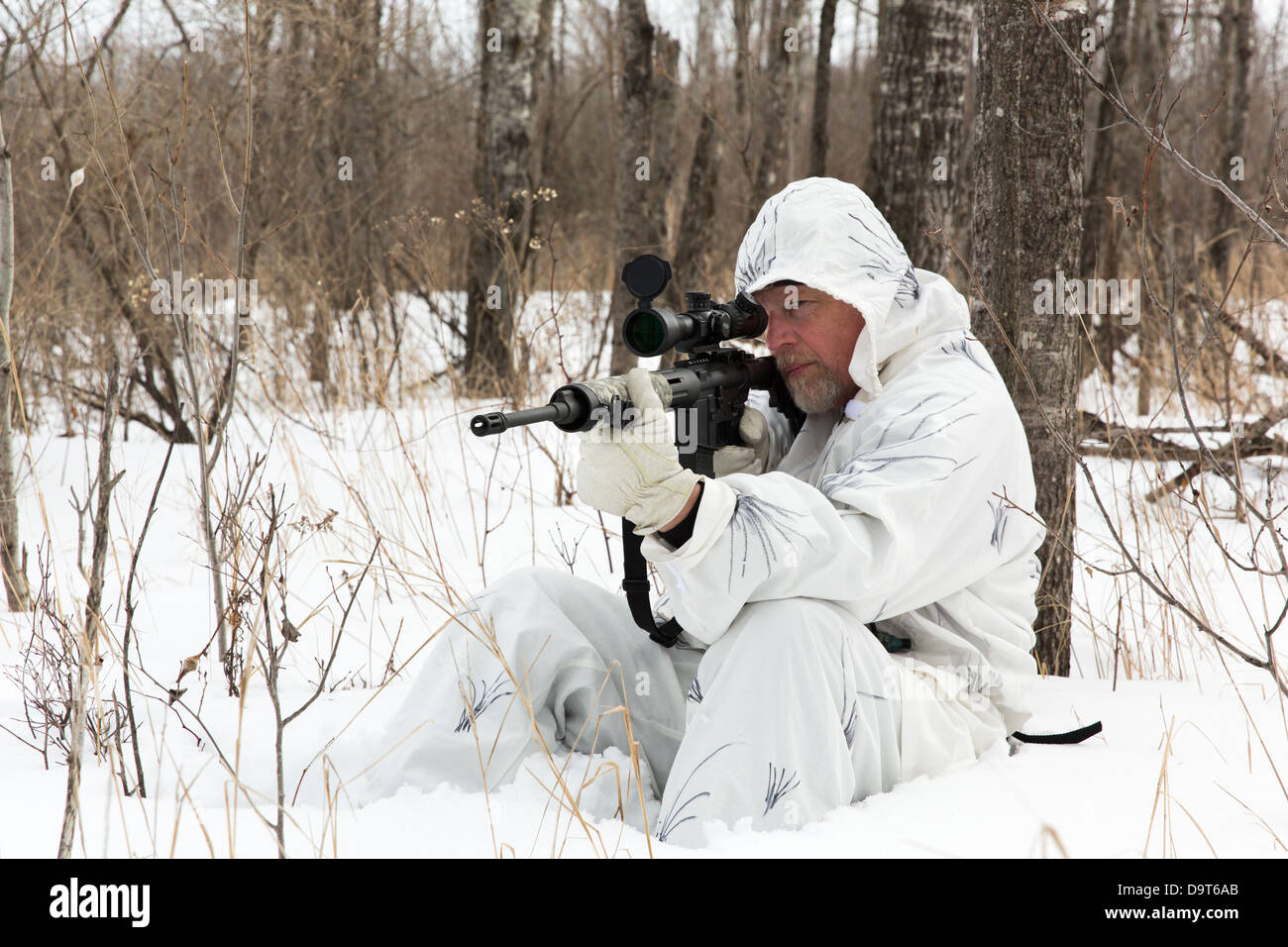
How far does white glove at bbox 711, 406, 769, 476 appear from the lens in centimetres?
215

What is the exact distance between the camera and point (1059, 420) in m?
2.67

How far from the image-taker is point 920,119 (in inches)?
153

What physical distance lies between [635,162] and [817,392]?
3.78 metres

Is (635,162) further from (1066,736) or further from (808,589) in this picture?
(808,589)

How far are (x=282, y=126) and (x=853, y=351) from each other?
4.51m

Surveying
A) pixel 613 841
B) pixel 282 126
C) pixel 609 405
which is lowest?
pixel 613 841

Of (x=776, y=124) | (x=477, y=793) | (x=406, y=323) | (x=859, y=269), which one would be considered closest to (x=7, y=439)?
(x=477, y=793)

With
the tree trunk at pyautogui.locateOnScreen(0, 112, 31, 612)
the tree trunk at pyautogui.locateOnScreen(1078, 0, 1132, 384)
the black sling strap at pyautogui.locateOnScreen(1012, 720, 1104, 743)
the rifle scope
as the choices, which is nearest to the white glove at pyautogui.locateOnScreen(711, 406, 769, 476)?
the rifle scope

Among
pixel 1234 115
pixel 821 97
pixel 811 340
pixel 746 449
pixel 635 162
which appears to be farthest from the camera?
pixel 1234 115

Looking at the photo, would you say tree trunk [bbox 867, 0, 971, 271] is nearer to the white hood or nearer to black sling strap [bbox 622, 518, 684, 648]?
the white hood

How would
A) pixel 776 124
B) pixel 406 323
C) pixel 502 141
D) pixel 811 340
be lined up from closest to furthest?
pixel 811 340 < pixel 406 323 < pixel 502 141 < pixel 776 124

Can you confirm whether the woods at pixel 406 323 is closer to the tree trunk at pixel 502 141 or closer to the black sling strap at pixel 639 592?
the tree trunk at pixel 502 141
